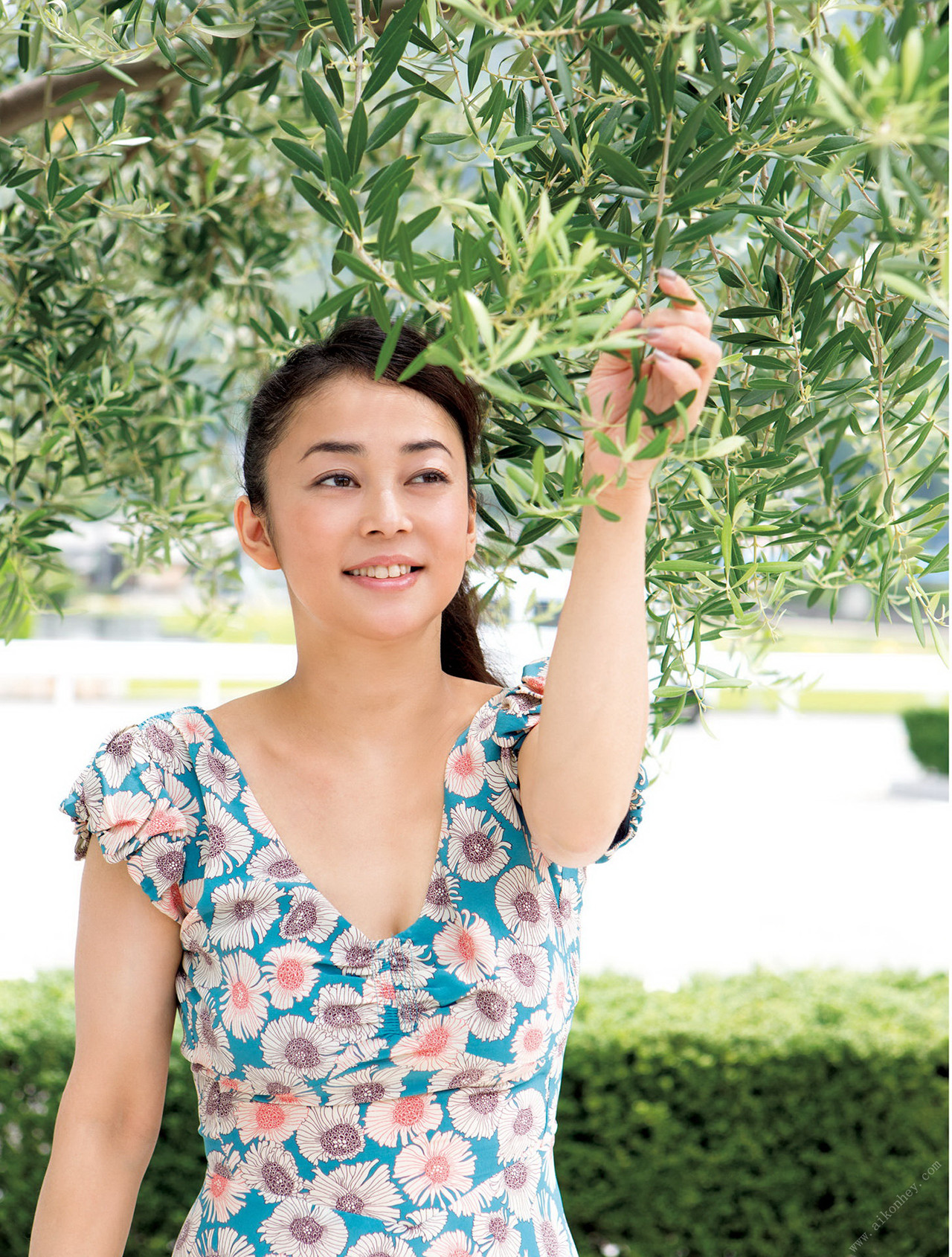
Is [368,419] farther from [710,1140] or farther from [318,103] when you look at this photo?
[710,1140]

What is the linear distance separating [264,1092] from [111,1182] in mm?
225

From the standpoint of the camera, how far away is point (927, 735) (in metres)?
11.1

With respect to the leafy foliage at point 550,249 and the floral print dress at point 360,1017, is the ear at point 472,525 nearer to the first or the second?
the leafy foliage at point 550,249

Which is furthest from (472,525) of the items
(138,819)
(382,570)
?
(138,819)

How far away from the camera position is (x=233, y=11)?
1.19m

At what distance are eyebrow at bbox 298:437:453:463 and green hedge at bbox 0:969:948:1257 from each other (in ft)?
6.35

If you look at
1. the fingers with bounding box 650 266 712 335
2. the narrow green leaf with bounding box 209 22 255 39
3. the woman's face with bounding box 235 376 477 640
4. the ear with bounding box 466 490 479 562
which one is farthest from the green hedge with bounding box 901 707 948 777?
the fingers with bounding box 650 266 712 335

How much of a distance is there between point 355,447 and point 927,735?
431 inches

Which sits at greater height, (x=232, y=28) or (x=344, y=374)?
(x=232, y=28)

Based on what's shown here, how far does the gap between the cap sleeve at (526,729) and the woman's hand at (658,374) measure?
1.41 feet

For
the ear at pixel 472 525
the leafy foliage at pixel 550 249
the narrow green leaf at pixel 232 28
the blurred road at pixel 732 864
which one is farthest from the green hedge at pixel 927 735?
the narrow green leaf at pixel 232 28

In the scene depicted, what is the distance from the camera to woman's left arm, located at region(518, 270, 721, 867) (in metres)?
0.75

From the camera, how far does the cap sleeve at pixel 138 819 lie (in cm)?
119

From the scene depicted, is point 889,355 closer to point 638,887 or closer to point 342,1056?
point 342,1056
